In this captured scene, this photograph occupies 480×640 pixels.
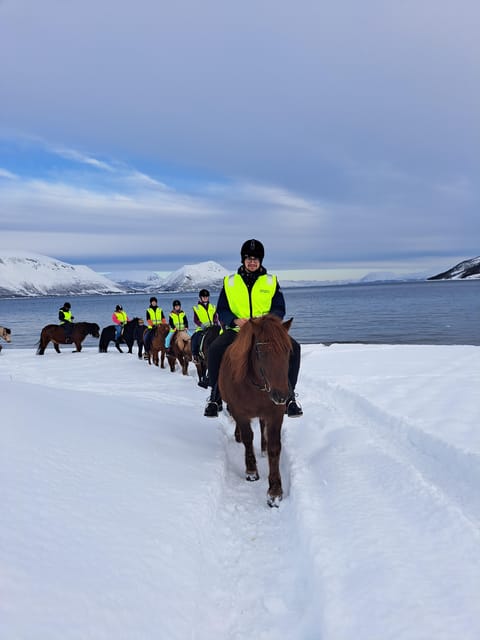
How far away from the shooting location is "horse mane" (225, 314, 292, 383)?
4.79 metres

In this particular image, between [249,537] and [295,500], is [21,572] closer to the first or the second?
[249,537]

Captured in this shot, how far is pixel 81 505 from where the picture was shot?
347 centimetres

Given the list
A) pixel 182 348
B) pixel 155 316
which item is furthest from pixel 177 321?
pixel 155 316

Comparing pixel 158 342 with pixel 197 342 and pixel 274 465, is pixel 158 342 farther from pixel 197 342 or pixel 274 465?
pixel 274 465

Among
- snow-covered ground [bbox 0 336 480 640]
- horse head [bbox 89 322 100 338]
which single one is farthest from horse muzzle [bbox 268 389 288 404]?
horse head [bbox 89 322 100 338]

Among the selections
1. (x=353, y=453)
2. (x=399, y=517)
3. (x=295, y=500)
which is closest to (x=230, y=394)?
(x=295, y=500)

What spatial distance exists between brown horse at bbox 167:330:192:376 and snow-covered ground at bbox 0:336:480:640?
24.5ft

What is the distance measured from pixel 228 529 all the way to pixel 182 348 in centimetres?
1074

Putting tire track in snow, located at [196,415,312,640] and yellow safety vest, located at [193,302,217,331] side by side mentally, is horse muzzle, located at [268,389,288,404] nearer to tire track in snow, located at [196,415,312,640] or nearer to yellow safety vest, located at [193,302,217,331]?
Result: tire track in snow, located at [196,415,312,640]

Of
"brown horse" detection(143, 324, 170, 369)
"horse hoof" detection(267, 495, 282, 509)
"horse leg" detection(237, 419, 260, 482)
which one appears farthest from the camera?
"brown horse" detection(143, 324, 170, 369)

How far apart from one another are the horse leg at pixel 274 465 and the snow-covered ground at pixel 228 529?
5.1 inches

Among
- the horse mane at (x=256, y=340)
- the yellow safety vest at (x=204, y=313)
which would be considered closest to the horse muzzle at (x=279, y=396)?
the horse mane at (x=256, y=340)

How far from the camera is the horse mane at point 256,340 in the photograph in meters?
4.79

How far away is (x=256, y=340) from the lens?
4910 millimetres
